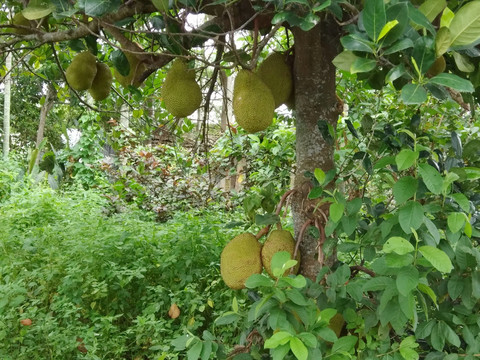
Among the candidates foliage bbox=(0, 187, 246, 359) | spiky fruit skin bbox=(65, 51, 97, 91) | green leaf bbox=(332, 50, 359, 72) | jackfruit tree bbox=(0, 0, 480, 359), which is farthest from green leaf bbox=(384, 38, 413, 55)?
foliage bbox=(0, 187, 246, 359)

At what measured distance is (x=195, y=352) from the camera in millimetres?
867

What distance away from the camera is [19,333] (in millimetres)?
1805

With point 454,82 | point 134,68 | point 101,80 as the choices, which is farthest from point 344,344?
point 101,80

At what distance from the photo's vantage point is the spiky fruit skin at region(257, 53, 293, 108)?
3.95 ft

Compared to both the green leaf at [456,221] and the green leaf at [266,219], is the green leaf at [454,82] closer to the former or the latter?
the green leaf at [456,221]

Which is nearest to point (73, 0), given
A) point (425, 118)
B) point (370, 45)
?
point (370, 45)

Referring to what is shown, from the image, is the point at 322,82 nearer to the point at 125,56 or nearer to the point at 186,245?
the point at 125,56

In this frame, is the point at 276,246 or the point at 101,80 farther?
the point at 101,80

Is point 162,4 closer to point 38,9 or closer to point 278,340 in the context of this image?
point 38,9

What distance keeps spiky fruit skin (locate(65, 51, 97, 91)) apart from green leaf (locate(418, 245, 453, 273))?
3.58 ft

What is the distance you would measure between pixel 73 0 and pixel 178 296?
1.52 m

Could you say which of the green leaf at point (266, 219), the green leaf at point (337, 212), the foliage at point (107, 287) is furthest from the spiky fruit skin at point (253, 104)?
the foliage at point (107, 287)

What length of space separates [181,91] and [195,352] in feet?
2.19

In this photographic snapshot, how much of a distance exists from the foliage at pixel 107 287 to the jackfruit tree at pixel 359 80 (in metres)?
0.99
